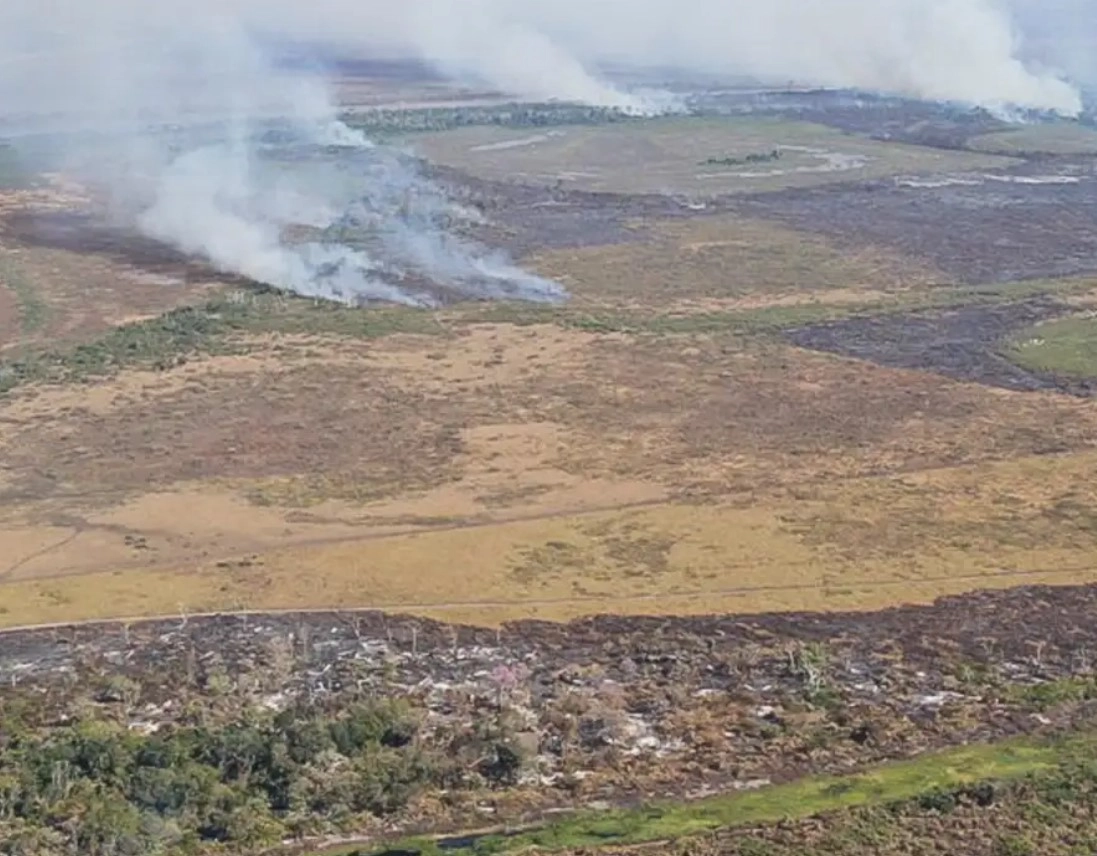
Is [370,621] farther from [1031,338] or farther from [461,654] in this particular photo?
[1031,338]

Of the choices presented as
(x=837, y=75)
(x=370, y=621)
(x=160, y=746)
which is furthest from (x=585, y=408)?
(x=837, y=75)

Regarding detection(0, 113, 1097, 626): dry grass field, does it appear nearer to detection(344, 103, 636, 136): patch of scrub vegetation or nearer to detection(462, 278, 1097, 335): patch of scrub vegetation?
detection(462, 278, 1097, 335): patch of scrub vegetation

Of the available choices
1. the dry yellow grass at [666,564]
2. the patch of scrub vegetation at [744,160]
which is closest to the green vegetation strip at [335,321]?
the dry yellow grass at [666,564]

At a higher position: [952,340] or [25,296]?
[952,340]

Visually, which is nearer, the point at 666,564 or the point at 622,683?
the point at 622,683

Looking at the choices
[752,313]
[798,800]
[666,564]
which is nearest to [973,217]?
[752,313]

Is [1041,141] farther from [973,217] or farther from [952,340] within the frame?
[952,340]

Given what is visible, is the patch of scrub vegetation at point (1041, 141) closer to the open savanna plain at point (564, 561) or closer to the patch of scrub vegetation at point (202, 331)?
the open savanna plain at point (564, 561)
